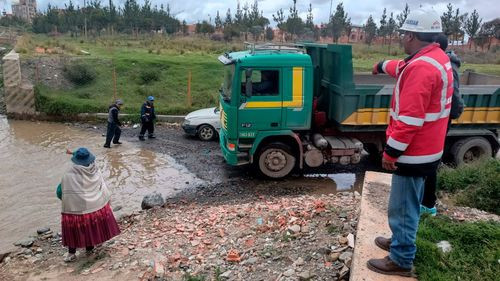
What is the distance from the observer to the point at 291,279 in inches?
151

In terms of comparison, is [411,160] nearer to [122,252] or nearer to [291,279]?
[291,279]

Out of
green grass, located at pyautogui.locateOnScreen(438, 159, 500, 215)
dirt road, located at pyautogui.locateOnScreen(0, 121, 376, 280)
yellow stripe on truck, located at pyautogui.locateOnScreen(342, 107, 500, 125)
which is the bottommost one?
dirt road, located at pyautogui.locateOnScreen(0, 121, 376, 280)

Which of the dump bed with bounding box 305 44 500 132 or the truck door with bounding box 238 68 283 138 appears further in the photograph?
the dump bed with bounding box 305 44 500 132

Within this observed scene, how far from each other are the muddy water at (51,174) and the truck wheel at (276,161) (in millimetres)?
1476

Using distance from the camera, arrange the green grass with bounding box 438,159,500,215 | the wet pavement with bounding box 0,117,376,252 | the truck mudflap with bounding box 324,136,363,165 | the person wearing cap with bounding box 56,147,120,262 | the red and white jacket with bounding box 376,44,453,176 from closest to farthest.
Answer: the red and white jacket with bounding box 376,44,453,176, the person wearing cap with bounding box 56,147,120,262, the green grass with bounding box 438,159,500,215, the wet pavement with bounding box 0,117,376,252, the truck mudflap with bounding box 324,136,363,165

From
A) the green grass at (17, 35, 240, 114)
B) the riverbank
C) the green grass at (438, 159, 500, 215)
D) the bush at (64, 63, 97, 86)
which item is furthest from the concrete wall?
the green grass at (438, 159, 500, 215)

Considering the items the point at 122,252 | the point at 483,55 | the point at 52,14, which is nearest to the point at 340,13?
the point at 483,55

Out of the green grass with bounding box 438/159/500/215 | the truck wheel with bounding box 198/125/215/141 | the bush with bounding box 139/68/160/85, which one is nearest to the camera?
the green grass with bounding box 438/159/500/215

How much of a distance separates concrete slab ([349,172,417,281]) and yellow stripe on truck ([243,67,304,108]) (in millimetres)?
2945

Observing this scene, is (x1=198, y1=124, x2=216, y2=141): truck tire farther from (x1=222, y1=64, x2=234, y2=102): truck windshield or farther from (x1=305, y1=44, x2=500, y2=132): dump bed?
(x1=305, y1=44, x2=500, y2=132): dump bed

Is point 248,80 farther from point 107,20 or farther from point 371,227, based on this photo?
point 107,20

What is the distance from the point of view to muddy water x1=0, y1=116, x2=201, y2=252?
281 inches

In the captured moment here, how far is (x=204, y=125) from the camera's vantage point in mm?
12102

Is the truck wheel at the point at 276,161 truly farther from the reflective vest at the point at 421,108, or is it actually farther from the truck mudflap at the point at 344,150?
the reflective vest at the point at 421,108
